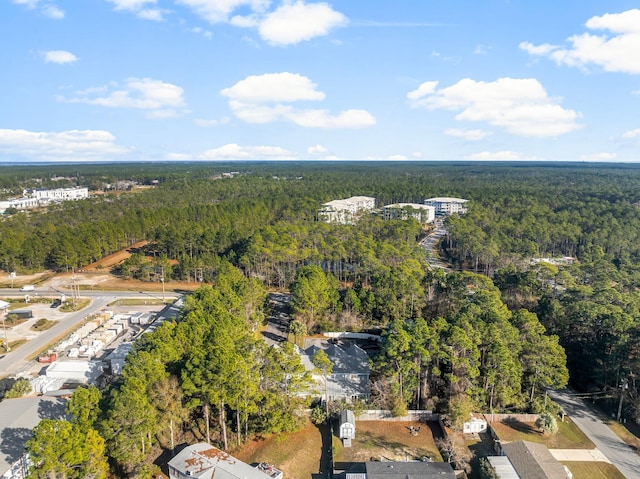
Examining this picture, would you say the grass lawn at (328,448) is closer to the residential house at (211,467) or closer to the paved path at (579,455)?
the residential house at (211,467)

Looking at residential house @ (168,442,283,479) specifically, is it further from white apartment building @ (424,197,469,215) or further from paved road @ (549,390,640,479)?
white apartment building @ (424,197,469,215)

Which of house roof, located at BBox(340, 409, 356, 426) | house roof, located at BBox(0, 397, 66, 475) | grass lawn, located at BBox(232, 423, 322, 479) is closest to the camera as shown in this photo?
house roof, located at BBox(0, 397, 66, 475)

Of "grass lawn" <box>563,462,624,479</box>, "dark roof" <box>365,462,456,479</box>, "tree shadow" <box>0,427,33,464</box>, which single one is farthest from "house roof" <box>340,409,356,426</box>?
"tree shadow" <box>0,427,33,464</box>

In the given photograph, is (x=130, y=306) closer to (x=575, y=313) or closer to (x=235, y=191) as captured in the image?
(x=575, y=313)

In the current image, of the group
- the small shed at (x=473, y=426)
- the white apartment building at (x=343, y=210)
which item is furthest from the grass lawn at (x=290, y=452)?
the white apartment building at (x=343, y=210)

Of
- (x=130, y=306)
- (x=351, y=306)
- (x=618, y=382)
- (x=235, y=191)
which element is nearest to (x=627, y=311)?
(x=618, y=382)
